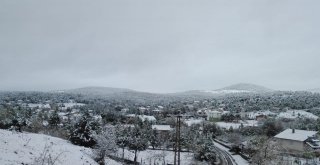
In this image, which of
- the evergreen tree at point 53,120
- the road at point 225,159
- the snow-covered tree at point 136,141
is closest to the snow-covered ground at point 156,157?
the snow-covered tree at point 136,141

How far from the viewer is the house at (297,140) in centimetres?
5281

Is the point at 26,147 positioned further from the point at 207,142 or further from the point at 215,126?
the point at 215,126

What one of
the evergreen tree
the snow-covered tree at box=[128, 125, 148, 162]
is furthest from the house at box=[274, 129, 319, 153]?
the evergreen tree

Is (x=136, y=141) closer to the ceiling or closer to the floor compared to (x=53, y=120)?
closer to the floor

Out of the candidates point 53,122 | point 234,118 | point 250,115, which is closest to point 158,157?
point 53,122

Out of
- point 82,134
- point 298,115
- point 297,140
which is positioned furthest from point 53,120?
point 298,115

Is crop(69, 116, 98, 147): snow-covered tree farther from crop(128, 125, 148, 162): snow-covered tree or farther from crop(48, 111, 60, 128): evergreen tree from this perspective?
crop(48, 111, 60, 128): evergreen tree

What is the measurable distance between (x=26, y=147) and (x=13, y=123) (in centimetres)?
1741

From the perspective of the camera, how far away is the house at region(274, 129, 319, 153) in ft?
173

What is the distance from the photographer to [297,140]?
2117 inches

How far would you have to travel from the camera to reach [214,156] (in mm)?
47906

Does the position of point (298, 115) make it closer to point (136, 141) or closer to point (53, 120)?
point (136, 141)

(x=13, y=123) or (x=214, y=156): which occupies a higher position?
(x=13, y=123)

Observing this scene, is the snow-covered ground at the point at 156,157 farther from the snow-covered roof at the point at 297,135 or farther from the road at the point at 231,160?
the snow-covered roof at the point at 297,135
